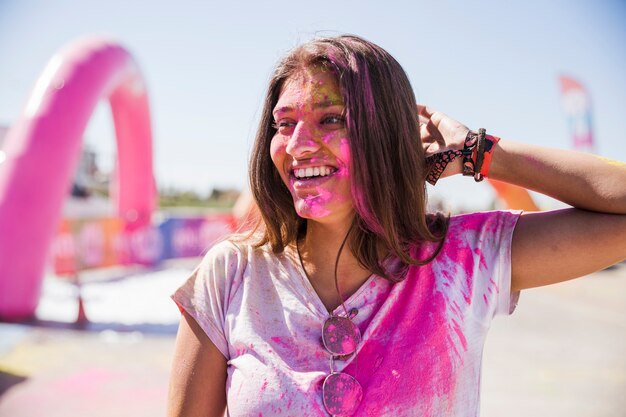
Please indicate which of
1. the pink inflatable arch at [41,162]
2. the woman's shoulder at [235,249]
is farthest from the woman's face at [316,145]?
the pink inflatable arch at [41,162]

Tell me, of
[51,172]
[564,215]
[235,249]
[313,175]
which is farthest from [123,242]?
[564,215]

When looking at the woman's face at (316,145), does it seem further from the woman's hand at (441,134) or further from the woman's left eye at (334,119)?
the woman's hand at (441,134)

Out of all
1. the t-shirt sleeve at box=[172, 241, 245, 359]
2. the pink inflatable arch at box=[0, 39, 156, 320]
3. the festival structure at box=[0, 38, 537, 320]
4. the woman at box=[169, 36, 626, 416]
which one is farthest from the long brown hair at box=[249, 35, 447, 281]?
the pink inflatable arch at box=[0, 39, 156, 320]

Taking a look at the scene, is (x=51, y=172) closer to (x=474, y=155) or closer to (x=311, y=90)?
(x=311, y=90)

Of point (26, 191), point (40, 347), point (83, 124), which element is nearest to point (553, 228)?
point (40, 347)

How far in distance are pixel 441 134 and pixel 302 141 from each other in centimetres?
45

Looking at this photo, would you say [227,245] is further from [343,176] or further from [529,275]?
[529,275]

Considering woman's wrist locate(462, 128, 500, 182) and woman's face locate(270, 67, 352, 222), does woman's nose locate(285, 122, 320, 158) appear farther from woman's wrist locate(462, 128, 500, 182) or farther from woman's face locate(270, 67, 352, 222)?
woman's wrist locate(462, 128, 500, 182)

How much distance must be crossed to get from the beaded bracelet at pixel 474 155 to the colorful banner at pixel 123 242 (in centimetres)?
554

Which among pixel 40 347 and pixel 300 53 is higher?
pixel 300 53

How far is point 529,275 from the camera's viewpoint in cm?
135

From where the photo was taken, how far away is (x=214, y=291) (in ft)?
4.30

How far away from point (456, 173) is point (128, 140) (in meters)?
10.2

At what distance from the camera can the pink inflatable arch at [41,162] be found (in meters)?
5.67
